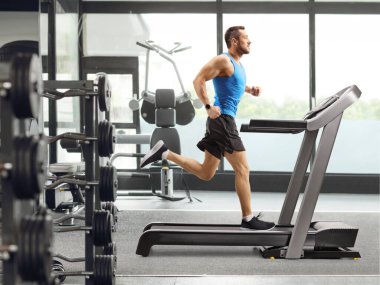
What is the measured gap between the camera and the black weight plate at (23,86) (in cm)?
137

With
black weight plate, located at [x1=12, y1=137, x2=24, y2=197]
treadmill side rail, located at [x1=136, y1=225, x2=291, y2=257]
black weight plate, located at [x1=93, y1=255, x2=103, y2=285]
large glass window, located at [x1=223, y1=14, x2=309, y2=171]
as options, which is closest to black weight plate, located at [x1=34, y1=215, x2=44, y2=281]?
black weight plate, located at [x1=12, y1=137, x2=24, y2=197]

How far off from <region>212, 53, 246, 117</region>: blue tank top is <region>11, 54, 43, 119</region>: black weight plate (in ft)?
8.01

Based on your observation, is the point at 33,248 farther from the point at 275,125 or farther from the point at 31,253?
the point at 275,125

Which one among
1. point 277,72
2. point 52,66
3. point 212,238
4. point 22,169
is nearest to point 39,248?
point 22,169

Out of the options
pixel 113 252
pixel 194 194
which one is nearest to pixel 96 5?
pixel 194 194

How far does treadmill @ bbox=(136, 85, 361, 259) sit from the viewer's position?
11.2ft

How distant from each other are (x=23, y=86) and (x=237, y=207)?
4.64m

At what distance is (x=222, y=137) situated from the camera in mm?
3729

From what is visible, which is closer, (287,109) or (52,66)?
(52,66)

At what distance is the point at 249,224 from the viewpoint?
3732 mm

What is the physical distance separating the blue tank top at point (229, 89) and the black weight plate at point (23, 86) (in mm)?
2440

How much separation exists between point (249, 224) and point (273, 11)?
419 cm

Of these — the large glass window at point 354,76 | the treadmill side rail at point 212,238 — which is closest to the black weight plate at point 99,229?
the treadmill side rail at point 212,238

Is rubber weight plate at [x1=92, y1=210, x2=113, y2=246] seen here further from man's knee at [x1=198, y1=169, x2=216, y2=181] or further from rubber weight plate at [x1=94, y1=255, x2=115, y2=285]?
man's knee at [x1=198, y1=169, x2=216, y2=181]
